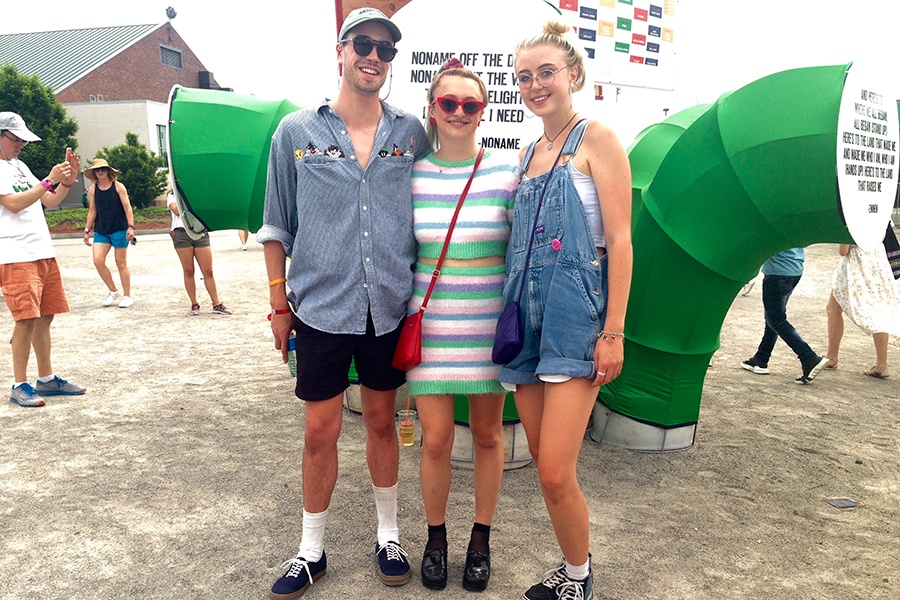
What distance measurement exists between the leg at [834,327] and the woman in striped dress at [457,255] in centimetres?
456

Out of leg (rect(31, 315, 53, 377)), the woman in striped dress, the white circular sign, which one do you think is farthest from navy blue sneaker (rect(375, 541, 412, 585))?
leg (rect(31, 315, 53, 377))

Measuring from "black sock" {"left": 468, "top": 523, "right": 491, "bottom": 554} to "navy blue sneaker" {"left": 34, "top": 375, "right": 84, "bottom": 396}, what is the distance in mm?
3675

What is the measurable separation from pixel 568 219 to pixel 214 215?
7.58 ft

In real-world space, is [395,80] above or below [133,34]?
below

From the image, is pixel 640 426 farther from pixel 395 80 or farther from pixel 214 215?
pixel 214 215

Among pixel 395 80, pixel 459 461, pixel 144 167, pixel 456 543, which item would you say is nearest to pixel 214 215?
pixel 395 80


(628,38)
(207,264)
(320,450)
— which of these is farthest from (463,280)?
(207,264)

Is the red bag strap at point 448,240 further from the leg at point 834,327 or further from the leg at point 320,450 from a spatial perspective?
the leg at point 834,327

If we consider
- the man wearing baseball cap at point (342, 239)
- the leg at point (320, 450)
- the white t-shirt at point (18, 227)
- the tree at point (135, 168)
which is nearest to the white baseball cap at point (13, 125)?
the white t-shirt at point (18, 227)

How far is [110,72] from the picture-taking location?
31.0m

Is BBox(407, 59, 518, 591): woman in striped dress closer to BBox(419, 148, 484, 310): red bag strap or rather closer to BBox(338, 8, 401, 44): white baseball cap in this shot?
BBox(419, 148, 484, 310): red bag strap

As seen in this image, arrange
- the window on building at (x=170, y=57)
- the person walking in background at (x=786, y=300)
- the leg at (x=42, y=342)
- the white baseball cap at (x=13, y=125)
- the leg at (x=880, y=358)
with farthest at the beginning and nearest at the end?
the window on building at (x=170, y=57)
the leg at (x=880, y=358)
the person walking in background at (x=786, y=300)
the leg at (x=42, y=342)
the white baseball cap at (x=13, y=125)

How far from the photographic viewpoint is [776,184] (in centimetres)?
293

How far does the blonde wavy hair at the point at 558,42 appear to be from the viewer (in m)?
2.22
